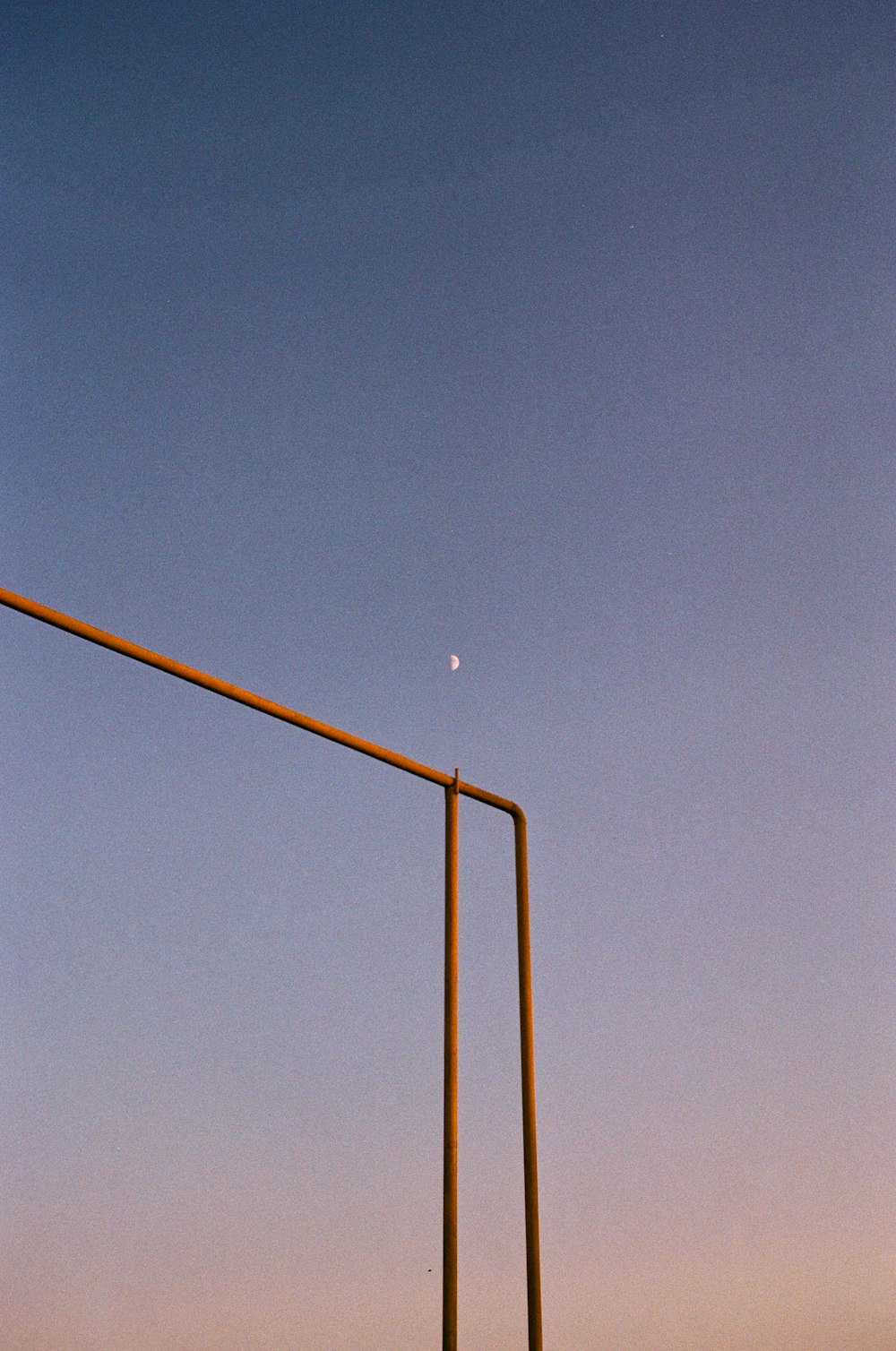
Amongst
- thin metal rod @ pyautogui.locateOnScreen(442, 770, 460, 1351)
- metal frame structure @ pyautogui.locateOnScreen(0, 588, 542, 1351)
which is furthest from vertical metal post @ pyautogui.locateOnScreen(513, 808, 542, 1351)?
thin metal rod @ pyautogui.locateOnScreen(442, 770, 460, 1351)

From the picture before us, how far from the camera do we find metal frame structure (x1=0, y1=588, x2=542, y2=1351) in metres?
3.62

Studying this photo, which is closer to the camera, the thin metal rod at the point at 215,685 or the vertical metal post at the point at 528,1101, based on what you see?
the thin metal rod at the point at 215,685

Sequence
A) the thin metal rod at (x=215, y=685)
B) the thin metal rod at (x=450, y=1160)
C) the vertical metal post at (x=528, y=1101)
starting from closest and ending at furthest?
the thin metal rod at (x=215, y=685)
the thin metal rod at (x=450, y=1160)
the vertical metal post at (x=528, y=1101)

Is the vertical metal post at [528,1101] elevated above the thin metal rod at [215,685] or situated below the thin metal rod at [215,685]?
below

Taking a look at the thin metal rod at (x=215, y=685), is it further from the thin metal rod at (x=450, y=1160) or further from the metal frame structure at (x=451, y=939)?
the thin metal rod at (x=450, y=1160)

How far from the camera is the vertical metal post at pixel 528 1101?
169 inches

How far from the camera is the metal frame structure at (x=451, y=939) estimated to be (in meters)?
3.62

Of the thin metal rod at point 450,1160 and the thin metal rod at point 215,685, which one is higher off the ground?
the thin metal rod at point 215,685

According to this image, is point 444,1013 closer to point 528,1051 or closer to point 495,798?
point 528,1051

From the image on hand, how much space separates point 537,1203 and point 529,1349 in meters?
0.46

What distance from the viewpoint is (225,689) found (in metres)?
3.80

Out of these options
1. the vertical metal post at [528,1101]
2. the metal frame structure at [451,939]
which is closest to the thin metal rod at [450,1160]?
the metal frame structure at [451,939]

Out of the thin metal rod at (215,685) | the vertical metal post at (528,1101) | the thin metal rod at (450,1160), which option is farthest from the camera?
the vertical metal post at (528,1101)

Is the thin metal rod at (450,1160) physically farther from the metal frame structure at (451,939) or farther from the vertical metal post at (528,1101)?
the vertical metal post at (528,1101)
